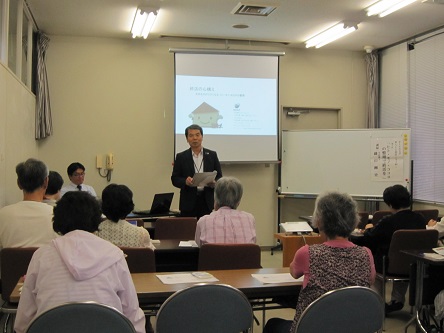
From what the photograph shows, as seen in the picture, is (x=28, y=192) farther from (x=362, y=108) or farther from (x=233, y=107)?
(x=362, y=108)

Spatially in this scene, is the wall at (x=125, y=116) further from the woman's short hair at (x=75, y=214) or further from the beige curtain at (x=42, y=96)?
the woman's short hair at (x=75, y=214)

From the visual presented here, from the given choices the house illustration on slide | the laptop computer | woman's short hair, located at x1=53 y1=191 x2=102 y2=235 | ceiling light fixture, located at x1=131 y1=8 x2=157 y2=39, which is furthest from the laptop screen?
woman's short hair, located at x1=53 y1=191 x2=102 y2=235

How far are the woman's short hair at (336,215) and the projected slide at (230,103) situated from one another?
4.85 metres

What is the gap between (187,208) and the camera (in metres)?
5.32

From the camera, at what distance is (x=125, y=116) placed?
7449mm

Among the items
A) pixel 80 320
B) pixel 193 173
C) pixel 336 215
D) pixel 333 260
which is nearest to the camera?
pixel 80 320

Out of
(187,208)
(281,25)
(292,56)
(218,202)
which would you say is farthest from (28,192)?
(292,56)

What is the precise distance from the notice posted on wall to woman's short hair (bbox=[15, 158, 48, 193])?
524cm

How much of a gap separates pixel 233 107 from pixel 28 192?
4.46 metres

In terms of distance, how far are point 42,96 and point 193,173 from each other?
8.87 ft

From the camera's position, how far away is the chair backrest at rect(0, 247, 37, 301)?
9.89 feet

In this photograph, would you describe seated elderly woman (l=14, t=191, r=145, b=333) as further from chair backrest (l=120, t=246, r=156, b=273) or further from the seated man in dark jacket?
the seated man in dark jacket

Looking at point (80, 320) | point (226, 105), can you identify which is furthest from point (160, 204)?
point (80, 320)

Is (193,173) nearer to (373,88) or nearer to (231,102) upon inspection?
(231,102)
